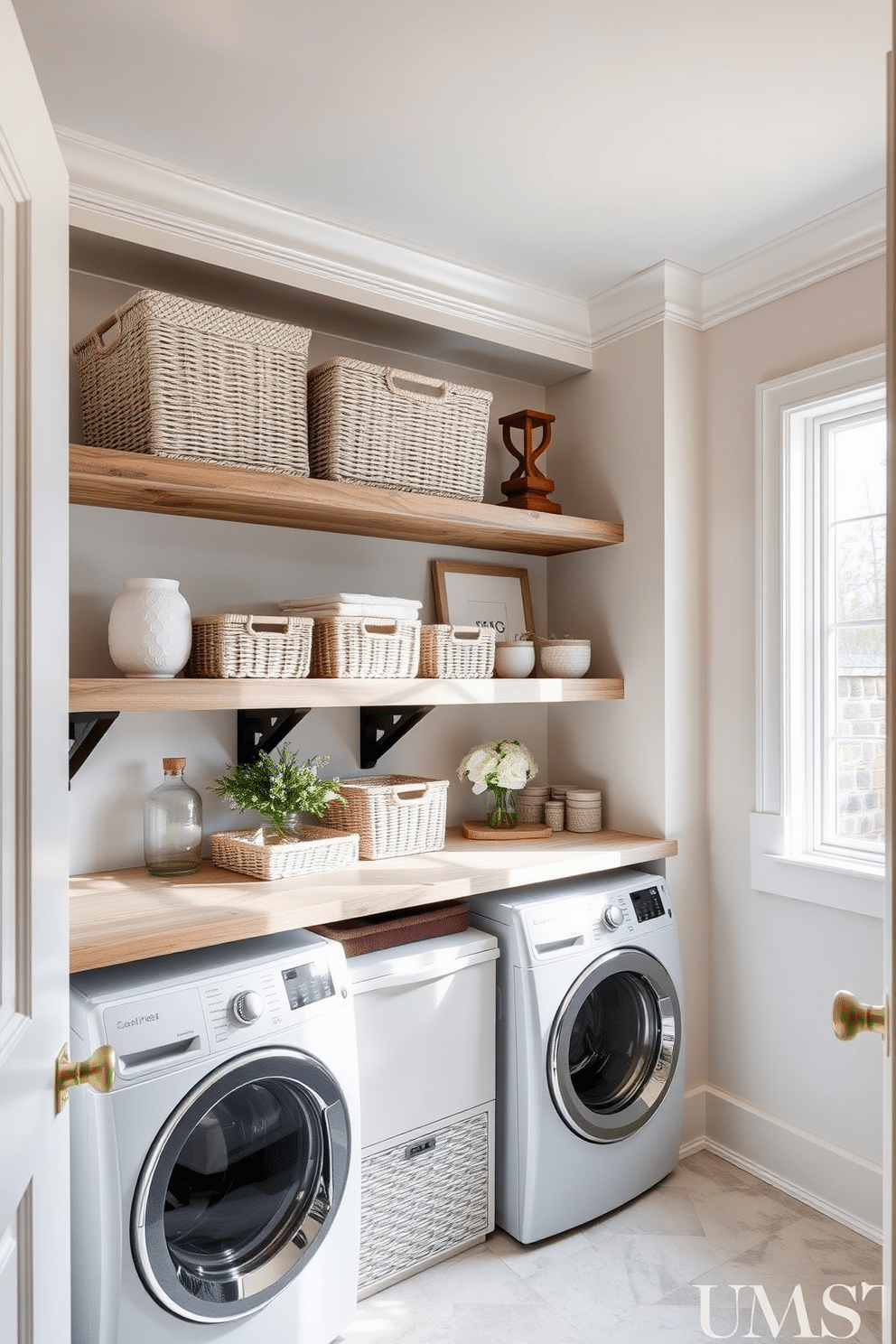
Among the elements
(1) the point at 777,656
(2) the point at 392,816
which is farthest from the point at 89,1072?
(1) the point at 777,656

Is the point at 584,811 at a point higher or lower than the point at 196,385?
lower

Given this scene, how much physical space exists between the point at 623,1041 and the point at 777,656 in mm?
1110

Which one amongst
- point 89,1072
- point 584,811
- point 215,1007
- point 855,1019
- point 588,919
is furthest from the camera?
point 584,811

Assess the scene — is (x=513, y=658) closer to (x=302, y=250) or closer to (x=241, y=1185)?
(x=302, y=250)

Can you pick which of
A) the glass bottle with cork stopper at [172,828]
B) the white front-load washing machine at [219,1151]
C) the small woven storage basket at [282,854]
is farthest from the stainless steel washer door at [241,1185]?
the glass bottle with cork stopper at [172,828]

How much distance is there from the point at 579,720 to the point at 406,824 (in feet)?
2.56

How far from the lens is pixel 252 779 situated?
2.20 meters

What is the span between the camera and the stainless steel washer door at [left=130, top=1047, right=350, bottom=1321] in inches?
63.4

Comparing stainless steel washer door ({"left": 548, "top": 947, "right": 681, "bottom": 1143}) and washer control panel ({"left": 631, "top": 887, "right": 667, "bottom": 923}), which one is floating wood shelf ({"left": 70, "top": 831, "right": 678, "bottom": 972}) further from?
stainless steel washer door ({"left": 548, "top": 947, "right": 681, "bottom": 1143})

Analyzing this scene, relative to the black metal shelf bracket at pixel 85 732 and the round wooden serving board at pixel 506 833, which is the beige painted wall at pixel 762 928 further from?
the black metal shelf bracket at pixel 85 732

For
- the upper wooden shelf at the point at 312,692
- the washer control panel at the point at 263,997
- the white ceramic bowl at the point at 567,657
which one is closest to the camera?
the washer control panel at the point at 263,997

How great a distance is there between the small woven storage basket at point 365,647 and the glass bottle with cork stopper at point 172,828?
0.42 meters

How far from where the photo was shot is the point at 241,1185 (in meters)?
1.77

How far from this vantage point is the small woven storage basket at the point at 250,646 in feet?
6.62
